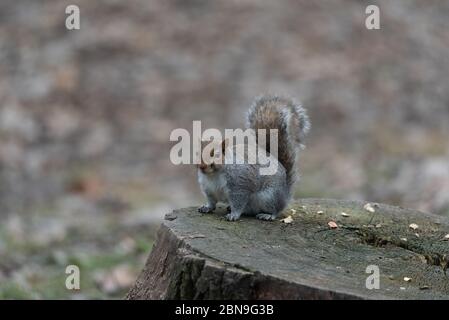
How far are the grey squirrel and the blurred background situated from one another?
191cm

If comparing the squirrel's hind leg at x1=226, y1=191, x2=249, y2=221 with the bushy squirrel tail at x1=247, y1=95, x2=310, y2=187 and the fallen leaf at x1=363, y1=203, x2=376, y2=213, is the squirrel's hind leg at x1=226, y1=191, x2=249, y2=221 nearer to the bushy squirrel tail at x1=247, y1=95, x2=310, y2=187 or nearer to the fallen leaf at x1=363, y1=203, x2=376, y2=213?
the bushy squirrel tail at x1=247, y1=95, x2=310, y2=187

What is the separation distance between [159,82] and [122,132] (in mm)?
989

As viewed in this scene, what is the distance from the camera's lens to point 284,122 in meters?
3.67

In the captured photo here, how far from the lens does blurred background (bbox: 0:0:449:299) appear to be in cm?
657

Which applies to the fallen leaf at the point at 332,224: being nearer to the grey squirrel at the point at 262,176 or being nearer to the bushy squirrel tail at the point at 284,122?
the grey squirrel at the point at 262,176

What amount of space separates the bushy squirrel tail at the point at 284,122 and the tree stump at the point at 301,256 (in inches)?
10.1

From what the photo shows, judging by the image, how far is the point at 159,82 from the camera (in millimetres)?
8898

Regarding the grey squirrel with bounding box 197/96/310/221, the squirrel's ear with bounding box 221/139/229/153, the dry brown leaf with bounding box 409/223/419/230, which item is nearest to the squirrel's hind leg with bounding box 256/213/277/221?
the grey squirrel with bounding box 197/96/310/221

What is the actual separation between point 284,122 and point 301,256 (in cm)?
92

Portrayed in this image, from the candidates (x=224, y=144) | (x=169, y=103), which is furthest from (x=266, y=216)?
(x=169, y=103)

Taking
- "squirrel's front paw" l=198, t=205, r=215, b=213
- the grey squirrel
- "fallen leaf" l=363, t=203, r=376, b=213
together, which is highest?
the grey squirrel

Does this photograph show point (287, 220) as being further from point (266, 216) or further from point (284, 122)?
point (284, 122)

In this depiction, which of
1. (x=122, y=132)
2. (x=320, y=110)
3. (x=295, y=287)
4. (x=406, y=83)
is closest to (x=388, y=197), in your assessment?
(x=320, y=110)

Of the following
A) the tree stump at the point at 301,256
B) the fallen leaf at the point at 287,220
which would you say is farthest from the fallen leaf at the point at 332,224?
the fallen leaf at the point at 287,220
